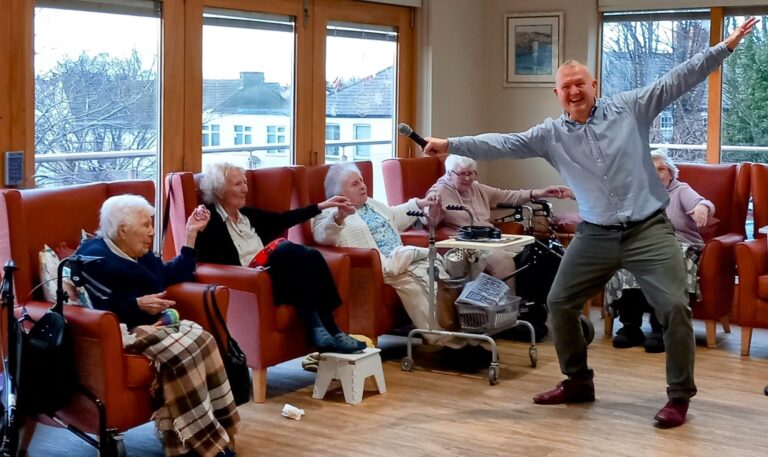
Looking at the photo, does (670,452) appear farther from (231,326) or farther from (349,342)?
(231,326)

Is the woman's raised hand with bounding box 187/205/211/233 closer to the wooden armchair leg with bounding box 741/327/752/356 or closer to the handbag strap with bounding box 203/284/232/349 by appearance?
the handbag strap with bounding box 203/284/232/349

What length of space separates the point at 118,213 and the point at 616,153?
6.43 feet

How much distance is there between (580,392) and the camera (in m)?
4.69

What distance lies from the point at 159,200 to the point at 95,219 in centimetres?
→ 105

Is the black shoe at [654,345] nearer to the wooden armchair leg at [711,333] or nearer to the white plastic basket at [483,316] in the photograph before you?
the wooden armchair leg at [711,333]

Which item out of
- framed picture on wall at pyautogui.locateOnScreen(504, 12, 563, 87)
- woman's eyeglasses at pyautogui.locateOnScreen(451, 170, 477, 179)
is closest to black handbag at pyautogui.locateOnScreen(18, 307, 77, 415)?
woman's eyeglasses at pyautogui.locateOnScreen(451, 170, 477, 179)

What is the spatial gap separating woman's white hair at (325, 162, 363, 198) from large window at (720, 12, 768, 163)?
291 cm

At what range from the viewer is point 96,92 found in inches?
197

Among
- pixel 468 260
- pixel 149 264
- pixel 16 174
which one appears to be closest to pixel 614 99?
pixel 468 260

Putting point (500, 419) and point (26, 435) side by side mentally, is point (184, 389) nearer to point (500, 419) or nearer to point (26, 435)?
point (26, 435)

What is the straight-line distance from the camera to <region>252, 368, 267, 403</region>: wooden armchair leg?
468cm

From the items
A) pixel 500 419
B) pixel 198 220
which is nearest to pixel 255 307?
pixel 198 220

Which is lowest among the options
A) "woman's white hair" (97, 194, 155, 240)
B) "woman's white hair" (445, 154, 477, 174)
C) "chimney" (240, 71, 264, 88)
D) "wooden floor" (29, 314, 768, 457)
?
"wooden floor" (29, 314, 768, 457)

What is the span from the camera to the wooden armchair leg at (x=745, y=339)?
565cm
